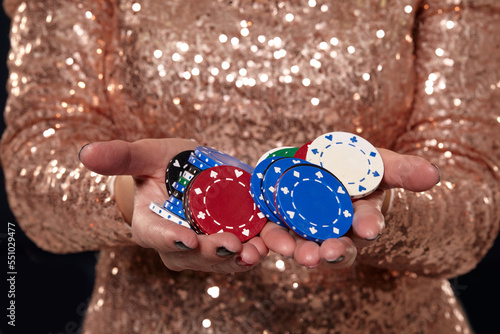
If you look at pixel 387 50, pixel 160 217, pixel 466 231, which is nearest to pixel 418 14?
pixel 387 50

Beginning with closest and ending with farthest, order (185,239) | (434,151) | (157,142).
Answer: (185,239)
(157,142)
(434,151)

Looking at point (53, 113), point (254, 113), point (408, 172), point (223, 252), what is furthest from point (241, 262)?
point (53, 113)

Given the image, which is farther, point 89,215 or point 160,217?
point 89,215

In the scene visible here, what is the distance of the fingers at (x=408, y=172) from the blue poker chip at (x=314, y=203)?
0.23 ft

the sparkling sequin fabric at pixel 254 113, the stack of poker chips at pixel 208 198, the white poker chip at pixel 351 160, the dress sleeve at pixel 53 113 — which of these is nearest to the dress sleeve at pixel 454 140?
the sparkling sequin fabric at pixel 254 113

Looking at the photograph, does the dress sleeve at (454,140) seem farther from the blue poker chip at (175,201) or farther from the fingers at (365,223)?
the blue poker chip at (175,201)

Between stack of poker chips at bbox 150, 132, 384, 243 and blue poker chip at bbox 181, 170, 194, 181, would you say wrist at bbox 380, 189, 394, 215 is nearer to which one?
stack of poker chips at bbox 150, 132, 384, 243

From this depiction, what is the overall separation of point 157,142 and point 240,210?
160 millimetres

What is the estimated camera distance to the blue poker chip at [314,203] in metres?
0.81

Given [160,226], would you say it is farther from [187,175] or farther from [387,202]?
[387,202]

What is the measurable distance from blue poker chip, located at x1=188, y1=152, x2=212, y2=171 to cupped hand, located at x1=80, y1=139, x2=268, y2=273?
0.11 ft

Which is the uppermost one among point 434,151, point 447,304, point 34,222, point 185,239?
point 185,239

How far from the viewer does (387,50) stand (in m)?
1.14

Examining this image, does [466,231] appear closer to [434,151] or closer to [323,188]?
[434,151]
